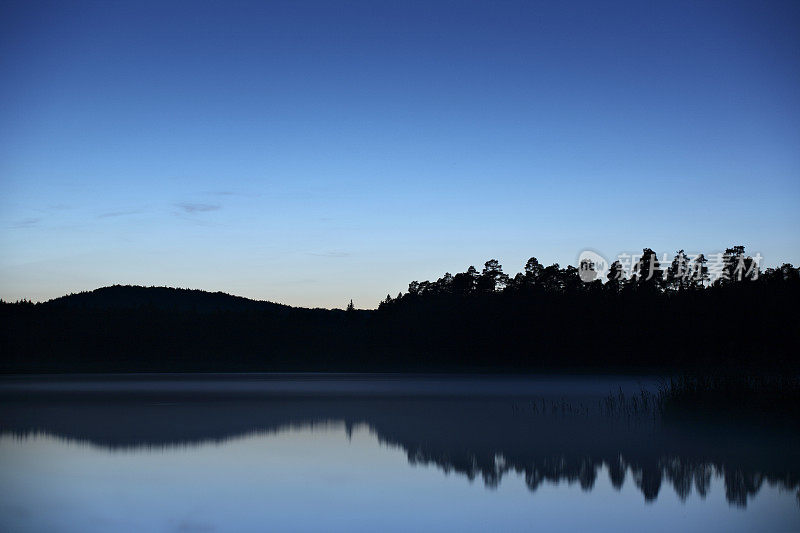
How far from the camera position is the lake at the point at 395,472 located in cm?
1269

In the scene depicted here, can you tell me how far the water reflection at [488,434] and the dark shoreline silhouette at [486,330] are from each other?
50.8 metres

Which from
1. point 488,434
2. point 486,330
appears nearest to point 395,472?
point 488,434

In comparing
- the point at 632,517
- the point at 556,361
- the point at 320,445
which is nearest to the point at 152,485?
the point at 320,445

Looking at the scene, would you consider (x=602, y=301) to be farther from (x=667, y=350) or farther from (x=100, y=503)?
(x=100, y=503)

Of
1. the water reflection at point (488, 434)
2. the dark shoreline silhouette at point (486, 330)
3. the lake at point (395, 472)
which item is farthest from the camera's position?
the dark shoreline silhouette at point (486, 330)

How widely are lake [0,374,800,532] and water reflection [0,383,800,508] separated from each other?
0.25 ft

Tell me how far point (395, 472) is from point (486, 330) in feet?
265

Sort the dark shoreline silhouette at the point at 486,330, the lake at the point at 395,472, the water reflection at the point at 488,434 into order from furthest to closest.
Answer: the dark shoreline silhouette at the point at 486,330 → the water reflection at the point at 488,434 → the lake at the point at 395,472

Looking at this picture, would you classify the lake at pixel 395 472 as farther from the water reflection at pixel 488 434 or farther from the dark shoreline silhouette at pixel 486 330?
the dark shoreline silhouette at pixel 486 330

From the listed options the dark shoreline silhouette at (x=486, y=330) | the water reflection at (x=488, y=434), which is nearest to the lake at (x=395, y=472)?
the water reflection at (x=488, y=434)

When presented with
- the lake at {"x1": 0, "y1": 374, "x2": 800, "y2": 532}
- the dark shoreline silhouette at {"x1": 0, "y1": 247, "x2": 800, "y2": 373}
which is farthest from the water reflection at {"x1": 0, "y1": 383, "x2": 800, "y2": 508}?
the dark shoreline silhouette at {"x1": 0, "y1": 247, "x2": 800, "y2": 373}

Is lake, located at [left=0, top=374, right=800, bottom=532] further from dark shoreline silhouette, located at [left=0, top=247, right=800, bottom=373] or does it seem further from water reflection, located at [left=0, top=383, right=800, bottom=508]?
dark shoreline silhouette, located at [left=0, top=247, right=800, bottom=373]

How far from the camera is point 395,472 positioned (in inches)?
698

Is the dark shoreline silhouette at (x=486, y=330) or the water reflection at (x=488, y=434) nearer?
the water reflection at (x=488, y=434)
